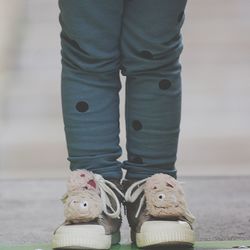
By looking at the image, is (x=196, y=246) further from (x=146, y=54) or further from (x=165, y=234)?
(x=146, y=54)

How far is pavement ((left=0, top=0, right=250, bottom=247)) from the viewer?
1012 millimetres

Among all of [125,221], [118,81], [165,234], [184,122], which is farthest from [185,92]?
[165,234]

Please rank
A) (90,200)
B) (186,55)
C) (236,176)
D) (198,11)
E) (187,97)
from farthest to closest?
1. (198,11)
2. (186,55)
3. (187,97)
4. (236,176)
5. (90,200)

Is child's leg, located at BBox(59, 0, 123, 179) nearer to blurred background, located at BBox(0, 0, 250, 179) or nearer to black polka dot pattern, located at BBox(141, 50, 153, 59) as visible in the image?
black polka dot pattern, located at BBox(141, 50, 153, 59)

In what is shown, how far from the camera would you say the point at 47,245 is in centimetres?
74

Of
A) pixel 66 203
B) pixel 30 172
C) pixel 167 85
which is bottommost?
pixel 30 172

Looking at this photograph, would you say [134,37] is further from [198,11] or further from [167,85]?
[198,11]

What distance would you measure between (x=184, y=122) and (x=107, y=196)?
0.78 metres

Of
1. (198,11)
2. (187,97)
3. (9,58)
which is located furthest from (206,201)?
(198,11)

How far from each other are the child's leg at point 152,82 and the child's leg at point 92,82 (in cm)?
2

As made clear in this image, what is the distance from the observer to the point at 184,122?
4.96 ft

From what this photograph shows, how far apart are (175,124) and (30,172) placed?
558mm

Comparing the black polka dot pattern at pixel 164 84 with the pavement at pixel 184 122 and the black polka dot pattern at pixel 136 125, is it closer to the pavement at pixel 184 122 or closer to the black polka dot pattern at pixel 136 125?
the black polka dot pattern at pixel 136 125

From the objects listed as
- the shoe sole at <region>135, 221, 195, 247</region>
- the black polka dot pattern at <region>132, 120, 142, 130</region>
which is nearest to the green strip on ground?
the shoe sole at <region>135, 221, 195, 247</region>
